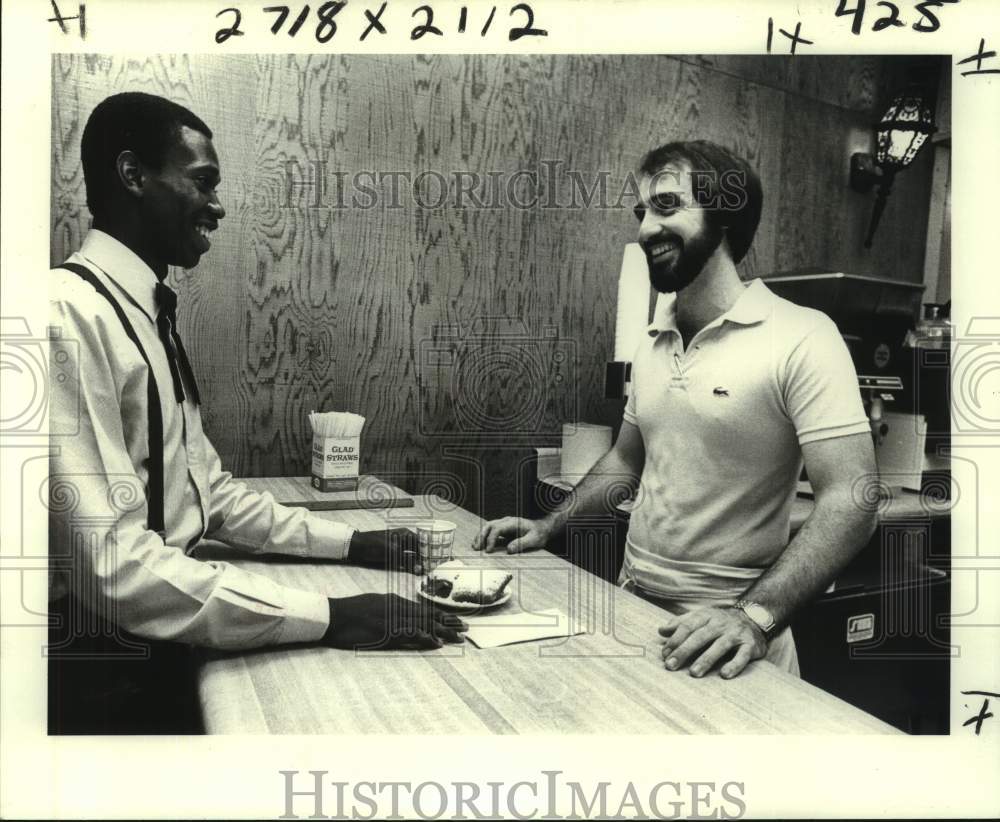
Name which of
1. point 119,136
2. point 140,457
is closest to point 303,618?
point 140,457

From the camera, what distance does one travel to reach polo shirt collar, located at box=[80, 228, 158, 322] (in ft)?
3.82

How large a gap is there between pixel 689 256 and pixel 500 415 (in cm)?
55

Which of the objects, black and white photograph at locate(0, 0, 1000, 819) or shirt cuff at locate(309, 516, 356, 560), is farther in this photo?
shirt cuff at locate(309, 516, 356, 560)

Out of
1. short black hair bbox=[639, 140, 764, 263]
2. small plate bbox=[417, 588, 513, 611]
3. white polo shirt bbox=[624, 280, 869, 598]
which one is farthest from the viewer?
short black hair bbox=[639, 140, 764, 263]

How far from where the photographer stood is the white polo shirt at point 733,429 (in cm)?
146

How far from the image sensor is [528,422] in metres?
1.61

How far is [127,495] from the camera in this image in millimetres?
1067

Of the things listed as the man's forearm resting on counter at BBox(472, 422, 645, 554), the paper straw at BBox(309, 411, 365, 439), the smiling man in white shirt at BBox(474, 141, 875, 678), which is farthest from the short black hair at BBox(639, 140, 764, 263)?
the paper straw at BBox(309, 411, 365, 439)

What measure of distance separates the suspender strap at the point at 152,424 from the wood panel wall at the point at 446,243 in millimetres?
367

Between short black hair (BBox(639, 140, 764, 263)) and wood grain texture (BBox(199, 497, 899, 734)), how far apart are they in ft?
3.08

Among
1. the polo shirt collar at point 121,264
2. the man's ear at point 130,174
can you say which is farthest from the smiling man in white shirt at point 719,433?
the man's ear at point 130,174

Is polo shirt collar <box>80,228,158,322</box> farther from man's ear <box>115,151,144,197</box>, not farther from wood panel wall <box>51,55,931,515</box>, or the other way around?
wood panel wall <box>51,55,931,515</box>

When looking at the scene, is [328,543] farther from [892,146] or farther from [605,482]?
[892,146]

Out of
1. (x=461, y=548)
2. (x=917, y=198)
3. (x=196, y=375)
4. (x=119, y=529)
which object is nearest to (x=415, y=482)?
(x=461, y=548)
